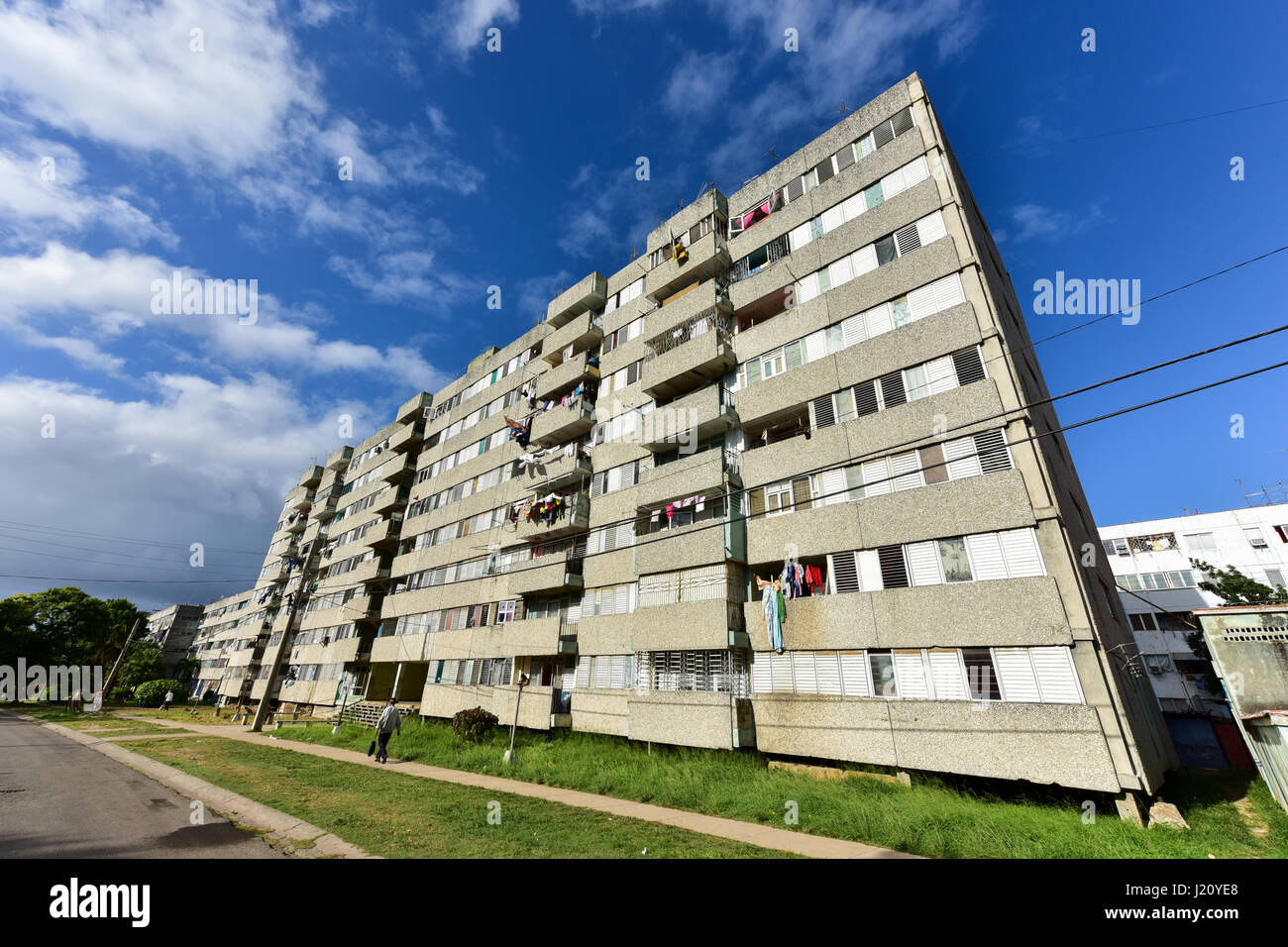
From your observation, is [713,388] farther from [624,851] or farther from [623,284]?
[624,851]

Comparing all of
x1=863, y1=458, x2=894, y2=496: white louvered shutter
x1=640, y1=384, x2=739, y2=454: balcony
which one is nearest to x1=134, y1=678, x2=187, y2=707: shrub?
x1=640, y1=384, x2=739, y2=454: balcony

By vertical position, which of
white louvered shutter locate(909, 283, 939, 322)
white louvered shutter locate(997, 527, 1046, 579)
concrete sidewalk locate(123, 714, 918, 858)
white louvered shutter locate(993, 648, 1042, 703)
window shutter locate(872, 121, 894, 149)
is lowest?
concrete sidewalk locate(123, 714, 918, 858)

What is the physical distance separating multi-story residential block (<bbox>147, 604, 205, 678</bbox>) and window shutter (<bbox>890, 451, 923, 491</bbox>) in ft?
402

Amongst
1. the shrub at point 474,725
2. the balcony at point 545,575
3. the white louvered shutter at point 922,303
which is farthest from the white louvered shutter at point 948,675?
the shrub at point 474,725

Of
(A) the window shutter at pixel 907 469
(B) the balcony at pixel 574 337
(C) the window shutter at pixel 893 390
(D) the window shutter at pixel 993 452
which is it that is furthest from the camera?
(B) the balcony at pixel 574 337

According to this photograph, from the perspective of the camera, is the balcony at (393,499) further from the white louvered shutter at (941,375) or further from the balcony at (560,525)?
the white louvered shutter at (941,375)

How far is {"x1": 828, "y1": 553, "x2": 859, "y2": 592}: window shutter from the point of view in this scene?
51.0ft

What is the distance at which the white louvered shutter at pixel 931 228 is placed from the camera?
17.0m

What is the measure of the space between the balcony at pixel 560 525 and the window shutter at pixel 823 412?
1180 centimetres

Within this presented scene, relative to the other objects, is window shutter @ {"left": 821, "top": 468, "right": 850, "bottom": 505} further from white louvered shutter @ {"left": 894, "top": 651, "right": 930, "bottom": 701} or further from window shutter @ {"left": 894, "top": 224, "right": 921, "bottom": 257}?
window shutter @ {"left": 894, "top": 224, "right": 921, "bottom": 257}

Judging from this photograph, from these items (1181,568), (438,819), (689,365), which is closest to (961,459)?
(689,365)

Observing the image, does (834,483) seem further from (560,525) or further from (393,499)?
(393,499)
